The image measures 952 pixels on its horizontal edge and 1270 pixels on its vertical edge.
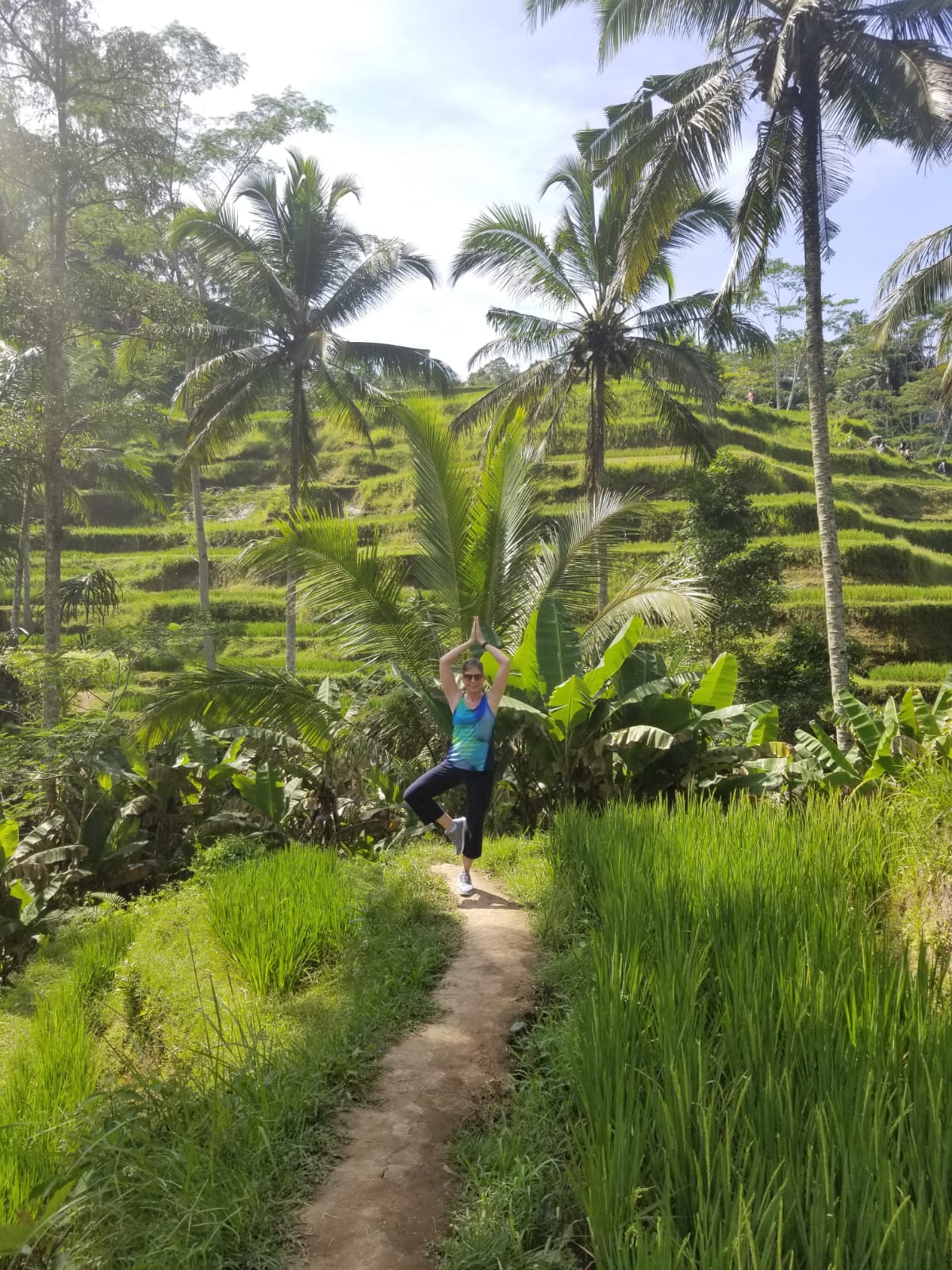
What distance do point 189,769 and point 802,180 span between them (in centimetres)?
1043

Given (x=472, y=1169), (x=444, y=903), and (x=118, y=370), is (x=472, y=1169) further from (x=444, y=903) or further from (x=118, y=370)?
(x=118, y=370)

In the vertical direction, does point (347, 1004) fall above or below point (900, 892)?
below

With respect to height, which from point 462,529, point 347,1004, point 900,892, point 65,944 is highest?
point 462,529

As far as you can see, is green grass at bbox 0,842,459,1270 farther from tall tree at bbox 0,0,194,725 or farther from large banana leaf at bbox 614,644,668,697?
tall tree at bbox 0,0,194,725

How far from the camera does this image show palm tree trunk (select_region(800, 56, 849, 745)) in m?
11.1

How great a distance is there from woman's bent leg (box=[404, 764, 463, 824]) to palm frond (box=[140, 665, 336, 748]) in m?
2.78

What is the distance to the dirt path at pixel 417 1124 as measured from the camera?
2395 mm

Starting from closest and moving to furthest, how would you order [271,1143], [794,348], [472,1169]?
[472,1169] → [271,1143] → [794,348]

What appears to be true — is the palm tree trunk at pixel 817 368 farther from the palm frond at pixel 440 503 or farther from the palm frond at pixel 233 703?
the palm frond at pixel 233 703

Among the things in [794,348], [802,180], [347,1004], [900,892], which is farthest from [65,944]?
[794,348]

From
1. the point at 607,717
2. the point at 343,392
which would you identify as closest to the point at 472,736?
the point at 607,717

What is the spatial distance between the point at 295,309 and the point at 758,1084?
1803 cm

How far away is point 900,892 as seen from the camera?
4.14 meters

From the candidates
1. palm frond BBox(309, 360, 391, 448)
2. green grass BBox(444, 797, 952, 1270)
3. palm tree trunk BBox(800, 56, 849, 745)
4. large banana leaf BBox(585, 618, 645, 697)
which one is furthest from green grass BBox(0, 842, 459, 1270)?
palm frond BBox(309, 360, 391, 448)
